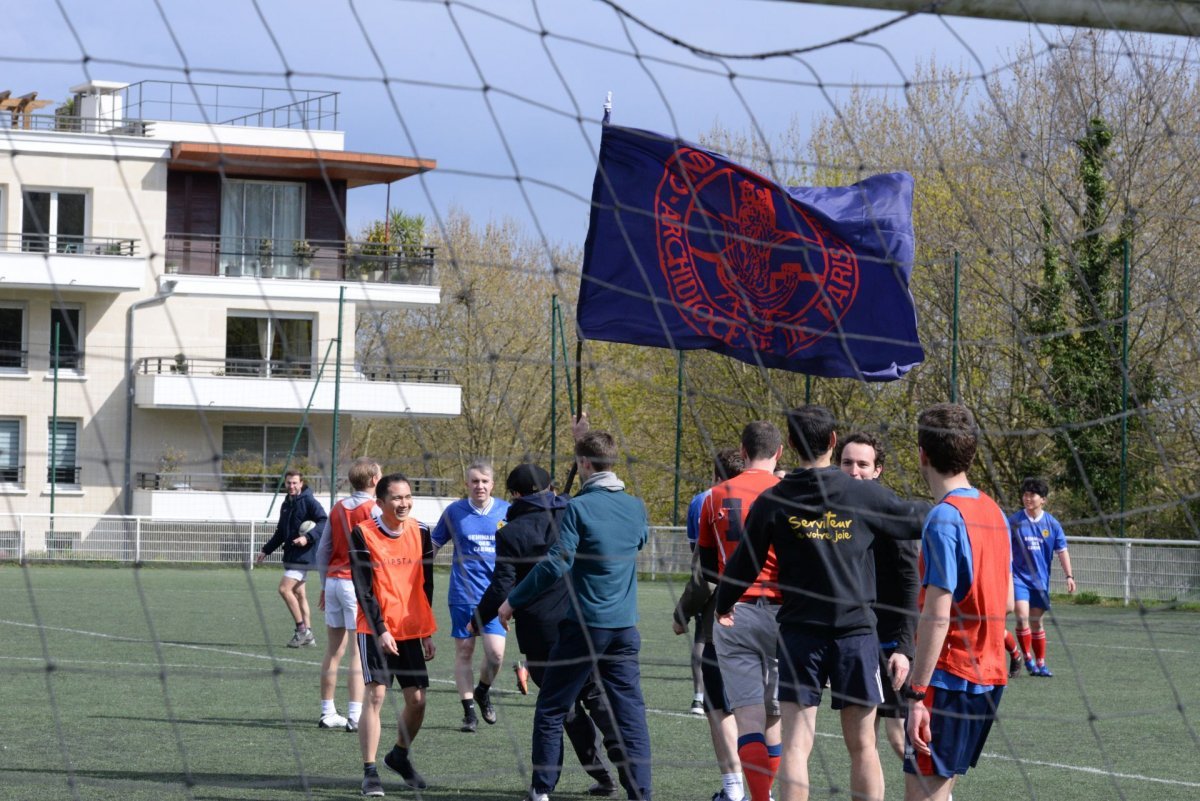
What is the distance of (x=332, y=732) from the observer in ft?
26.6

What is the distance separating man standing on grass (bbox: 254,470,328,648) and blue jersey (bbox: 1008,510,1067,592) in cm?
554

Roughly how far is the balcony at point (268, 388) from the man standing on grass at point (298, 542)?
16.6 m

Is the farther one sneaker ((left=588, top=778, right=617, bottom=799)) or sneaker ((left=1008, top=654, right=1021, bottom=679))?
sneaker ((left=1008, top=654, right=1021, bottom=679))

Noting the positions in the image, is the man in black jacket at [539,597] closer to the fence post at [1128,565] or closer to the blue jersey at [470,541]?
the blue jersey at [470,541]

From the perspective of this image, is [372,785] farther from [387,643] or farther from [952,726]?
[952,726]

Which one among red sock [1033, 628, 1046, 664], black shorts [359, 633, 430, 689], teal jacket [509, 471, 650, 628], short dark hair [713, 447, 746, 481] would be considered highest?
→ short dark hair [713, 447, 746, 481]

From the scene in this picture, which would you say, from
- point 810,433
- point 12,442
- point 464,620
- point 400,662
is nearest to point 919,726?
point 810,433

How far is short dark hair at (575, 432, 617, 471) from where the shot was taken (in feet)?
20.2

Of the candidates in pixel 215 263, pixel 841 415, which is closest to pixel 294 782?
pixel 841 415

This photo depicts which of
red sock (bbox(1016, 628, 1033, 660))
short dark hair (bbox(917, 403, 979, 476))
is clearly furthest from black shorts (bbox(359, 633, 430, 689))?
red sock (bbox(1016, 628, 1033, 660))

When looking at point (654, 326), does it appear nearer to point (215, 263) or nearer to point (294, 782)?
point (294, 782)

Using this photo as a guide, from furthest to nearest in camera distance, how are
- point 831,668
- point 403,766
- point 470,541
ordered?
1. point 470,541
2. point 403,766
3. point 831,668

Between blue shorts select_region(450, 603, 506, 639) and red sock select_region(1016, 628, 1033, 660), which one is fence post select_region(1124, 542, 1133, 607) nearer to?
red sock select_region(1016, 628, 1033, 660)

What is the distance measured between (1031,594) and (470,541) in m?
5.65
